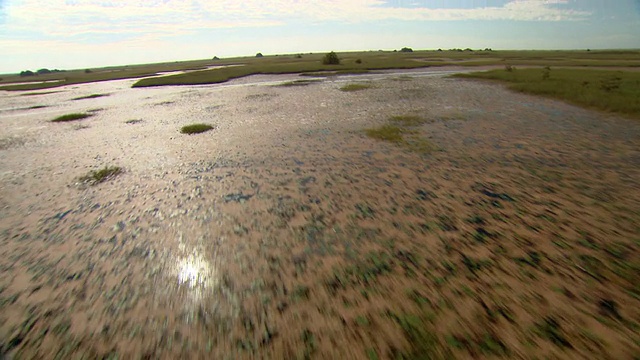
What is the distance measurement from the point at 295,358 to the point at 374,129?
11.1 metres

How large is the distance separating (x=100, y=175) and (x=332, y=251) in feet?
28.0

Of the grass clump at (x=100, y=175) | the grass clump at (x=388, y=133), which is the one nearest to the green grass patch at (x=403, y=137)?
the grass clump at (x=388, y=133)

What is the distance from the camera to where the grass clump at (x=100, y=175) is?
8.70 m

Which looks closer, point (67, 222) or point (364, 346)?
point (364, 346)

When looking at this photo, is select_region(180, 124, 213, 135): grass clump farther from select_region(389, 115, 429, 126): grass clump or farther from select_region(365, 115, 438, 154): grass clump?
select_region(389, 115, 429, 126): grass clump

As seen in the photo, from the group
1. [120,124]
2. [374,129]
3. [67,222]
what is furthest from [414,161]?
[120,124]

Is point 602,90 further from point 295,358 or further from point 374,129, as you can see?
point 295,358

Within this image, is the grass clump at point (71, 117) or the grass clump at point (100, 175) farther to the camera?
the grass clump at point (71, 117)

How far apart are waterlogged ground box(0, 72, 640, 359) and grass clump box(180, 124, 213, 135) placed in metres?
3.23

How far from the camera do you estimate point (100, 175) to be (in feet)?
29.8

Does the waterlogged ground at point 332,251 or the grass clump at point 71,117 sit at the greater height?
the grass clump at point 71,117

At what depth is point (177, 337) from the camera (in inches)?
139

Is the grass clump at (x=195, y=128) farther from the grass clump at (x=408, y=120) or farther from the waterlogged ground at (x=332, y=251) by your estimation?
the grass clump at (x=408, y=120)

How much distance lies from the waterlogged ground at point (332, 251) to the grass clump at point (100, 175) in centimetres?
34
